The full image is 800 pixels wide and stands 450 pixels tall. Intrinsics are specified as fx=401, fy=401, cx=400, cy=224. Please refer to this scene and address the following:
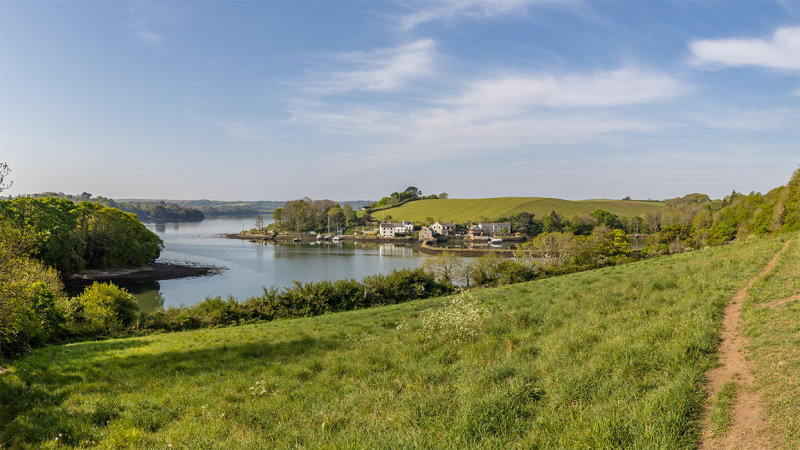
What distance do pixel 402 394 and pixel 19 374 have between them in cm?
1146

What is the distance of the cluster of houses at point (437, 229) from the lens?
139 metres

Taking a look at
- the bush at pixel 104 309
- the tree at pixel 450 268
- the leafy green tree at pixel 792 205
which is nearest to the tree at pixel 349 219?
the tree at pixel 450 268

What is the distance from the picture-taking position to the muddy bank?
173 feet

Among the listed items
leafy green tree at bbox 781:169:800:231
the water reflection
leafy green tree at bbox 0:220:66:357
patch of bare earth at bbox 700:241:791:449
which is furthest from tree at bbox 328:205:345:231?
patch of bare earth at bbox 700:241:791:449

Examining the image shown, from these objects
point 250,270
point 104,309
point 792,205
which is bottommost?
point 250,270

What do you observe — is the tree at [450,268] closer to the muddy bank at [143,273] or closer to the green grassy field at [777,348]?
the green grassy field at [777,348]

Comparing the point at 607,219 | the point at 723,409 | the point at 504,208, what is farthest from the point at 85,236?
the point at 504,208

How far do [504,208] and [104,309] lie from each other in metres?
162

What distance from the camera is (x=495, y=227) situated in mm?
144000

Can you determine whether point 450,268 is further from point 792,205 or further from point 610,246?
point 792,205

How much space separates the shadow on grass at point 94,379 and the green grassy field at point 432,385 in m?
0.05

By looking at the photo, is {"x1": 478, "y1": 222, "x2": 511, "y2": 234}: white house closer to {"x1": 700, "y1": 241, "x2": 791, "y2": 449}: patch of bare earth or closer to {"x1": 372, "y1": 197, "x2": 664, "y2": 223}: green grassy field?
{"x1": 372, "y1": 197, "x2": 664, "y2": 223}: green grassy field

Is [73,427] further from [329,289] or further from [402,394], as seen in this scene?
[329,289]

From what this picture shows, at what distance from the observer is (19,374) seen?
11.1 metres
